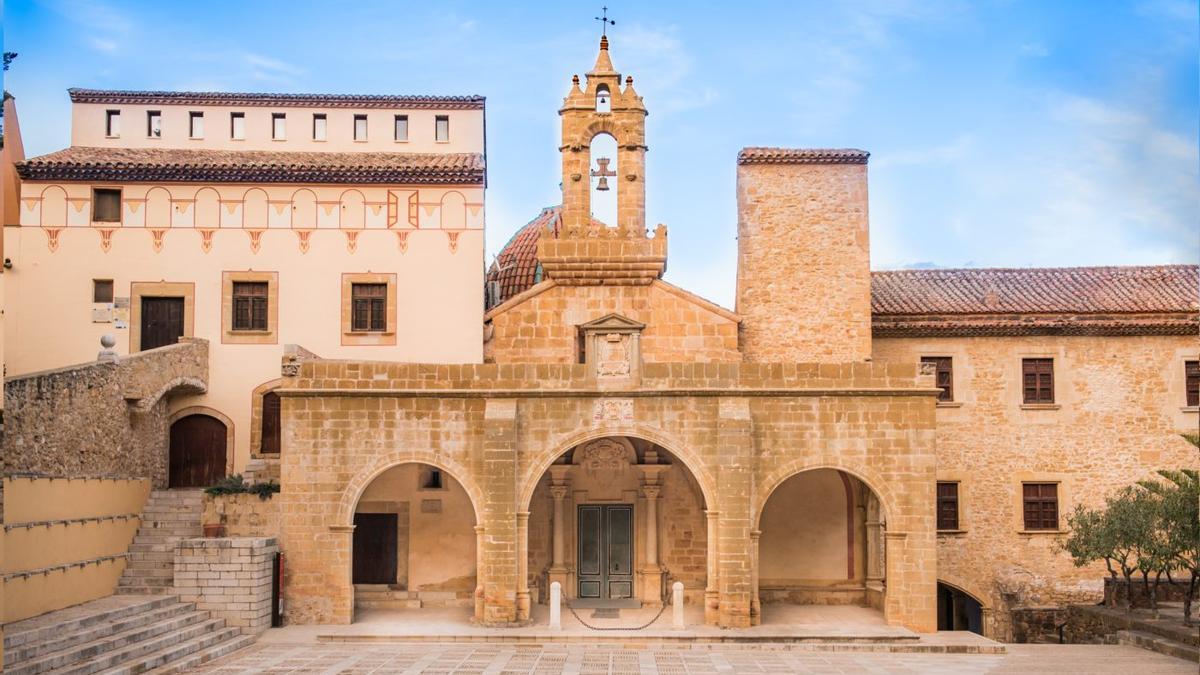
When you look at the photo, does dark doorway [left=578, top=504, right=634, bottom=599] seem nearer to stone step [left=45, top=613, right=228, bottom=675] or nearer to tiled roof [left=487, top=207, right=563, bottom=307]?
stone step [left=45, top=613, right=228, bottom=675]

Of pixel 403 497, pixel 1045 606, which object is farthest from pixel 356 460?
pixel 1045 606

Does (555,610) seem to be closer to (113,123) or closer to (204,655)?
(204,655)

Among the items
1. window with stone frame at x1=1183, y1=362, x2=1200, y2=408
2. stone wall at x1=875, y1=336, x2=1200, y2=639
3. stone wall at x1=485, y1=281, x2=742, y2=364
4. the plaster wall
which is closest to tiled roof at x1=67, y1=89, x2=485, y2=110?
the plaster wall

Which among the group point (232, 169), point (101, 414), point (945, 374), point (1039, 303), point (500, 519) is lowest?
point (500, 519)

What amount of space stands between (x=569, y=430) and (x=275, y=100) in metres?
12.0

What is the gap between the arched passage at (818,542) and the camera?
2461 centimetres

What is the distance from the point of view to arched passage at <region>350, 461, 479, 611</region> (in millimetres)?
24141

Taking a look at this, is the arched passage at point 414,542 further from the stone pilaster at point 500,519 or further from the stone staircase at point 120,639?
the stone staircase at point 120,639

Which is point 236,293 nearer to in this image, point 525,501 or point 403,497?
point 403,497

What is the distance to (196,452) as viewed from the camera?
25.8 m

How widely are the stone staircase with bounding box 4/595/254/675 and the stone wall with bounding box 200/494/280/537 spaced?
2.35m

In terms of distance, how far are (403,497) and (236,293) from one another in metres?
6.14

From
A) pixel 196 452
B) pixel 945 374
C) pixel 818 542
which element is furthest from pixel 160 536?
pixel 945 374

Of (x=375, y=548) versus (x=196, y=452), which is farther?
(x=196, y=452)
